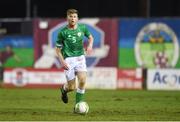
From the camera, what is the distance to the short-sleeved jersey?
1493cm

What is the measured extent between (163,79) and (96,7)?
487 inches

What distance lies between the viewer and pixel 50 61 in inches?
1107

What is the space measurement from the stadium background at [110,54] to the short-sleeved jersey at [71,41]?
12356 mm

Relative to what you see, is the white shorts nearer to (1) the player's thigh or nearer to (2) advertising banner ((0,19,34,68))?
(1) the player's thigh

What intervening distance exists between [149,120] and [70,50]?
2842 millimetres

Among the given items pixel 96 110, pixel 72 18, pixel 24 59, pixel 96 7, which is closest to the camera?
pixel 72 18

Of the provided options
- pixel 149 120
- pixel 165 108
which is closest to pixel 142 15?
pixel 165 108

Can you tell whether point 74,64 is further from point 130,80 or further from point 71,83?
point 130,80

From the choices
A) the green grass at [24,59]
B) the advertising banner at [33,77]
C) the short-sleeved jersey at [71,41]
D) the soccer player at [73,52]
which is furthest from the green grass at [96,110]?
the green grass at [24,59]

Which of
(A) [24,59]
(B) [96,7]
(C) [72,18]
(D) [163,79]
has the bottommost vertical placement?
(D) [163,79]

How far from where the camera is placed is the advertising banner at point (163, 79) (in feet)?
87.9

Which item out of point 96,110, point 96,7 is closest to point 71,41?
point 96,110

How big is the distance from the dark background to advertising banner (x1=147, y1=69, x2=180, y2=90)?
11.0 metres

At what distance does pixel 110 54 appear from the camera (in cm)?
2791
